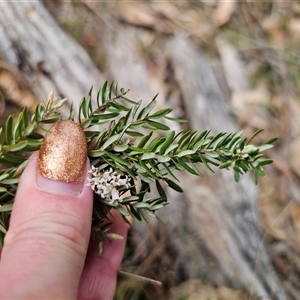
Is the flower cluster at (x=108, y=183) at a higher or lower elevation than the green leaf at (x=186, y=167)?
lower

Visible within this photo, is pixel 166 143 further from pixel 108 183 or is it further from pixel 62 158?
pixel 62 158

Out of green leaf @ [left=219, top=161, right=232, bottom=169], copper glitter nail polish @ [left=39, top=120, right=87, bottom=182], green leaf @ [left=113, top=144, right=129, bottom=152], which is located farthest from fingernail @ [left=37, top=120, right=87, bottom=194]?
green leaf @ [left=219, top=161, right=232, bottom=169]

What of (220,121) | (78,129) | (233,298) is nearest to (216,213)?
(233,298)

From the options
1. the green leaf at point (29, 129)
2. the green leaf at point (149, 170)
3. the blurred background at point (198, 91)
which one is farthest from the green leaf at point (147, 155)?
the blurred background at point (198, 91)

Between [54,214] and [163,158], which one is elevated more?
[163,158]

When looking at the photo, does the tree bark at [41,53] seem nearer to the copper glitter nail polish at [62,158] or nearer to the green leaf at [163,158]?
the copper glitter nail polish at [62,158]

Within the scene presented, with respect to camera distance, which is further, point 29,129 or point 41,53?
point 41,53

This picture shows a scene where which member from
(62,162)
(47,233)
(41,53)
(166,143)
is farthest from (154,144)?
(41,53)
